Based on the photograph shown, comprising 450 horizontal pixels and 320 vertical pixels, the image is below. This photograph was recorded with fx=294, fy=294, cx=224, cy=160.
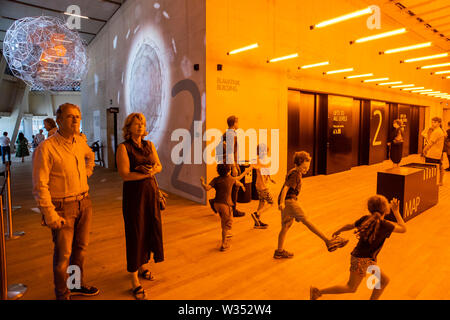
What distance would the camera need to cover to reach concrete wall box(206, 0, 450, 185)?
6078 mm

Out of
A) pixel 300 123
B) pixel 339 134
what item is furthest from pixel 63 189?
pixel 339 134

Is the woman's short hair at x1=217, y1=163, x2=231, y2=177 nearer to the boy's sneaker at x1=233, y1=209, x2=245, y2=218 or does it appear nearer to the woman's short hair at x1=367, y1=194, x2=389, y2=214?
the boy's sneaker at x1=233, y1=209, x2=245, y2=218

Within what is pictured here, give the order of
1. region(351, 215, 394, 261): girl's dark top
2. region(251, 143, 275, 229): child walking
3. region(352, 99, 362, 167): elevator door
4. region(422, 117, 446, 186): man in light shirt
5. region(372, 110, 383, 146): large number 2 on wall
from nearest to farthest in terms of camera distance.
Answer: region(351, 215, 394, 261): girl's dark top < region(251, 143, 275, 229): child walking < region(422, 117, 446, 186): man in light shirt < region(352, 99, 362, 167): elevator door < region(372, 110, 383, 146): large number 2 on wall

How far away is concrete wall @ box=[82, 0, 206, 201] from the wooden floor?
194 cm

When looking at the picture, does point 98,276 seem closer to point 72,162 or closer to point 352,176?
point 72,162

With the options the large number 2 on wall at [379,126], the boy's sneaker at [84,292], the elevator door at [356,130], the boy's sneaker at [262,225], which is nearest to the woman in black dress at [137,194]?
the boy's sneaker at [84,292]

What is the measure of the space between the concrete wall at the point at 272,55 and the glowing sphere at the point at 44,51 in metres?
4.21

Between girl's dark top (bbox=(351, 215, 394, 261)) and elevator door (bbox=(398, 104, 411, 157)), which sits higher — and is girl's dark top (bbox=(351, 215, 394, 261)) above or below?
below

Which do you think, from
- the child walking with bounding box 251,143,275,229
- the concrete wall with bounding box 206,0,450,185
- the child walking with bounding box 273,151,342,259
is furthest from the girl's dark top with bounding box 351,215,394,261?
the concrete wall with bounding box 206,0,450,185

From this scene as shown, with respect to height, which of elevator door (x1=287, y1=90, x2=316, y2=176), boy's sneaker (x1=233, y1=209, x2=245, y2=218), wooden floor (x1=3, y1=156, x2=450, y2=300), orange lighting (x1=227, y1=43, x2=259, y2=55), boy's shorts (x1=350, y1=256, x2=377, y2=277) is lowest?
wooden floor (x1=3, y1=156, x2=450, y2=300)

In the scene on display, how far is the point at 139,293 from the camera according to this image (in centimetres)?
272

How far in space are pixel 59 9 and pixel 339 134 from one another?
10.9 meters

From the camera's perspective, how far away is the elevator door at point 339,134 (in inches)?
370
